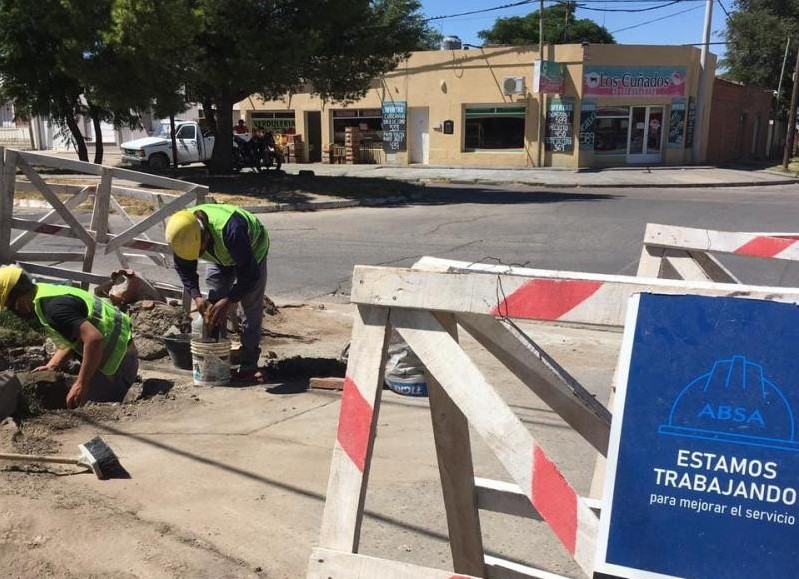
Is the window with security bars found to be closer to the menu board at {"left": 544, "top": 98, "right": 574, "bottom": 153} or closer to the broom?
the menu board at {"left": 544, "top": 98, "right": 574, "bottom": 153}

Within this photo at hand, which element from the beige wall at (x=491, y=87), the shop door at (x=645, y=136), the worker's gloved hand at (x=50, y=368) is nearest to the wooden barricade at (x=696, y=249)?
the worker's gloved hand at (x=50, y=368)

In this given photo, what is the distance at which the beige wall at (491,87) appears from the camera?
99.6 feet

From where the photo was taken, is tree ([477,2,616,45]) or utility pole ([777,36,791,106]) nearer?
utility pole ([777,36,791,106])

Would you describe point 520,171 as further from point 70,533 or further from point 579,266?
point 70,533

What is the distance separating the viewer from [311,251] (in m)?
12.4

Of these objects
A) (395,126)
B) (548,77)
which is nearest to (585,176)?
(548,77)

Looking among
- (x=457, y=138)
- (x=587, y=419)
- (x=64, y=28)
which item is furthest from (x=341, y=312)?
(x=457, y=138)

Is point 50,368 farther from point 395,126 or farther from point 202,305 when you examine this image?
point 395,126

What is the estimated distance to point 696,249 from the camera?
3.48 m

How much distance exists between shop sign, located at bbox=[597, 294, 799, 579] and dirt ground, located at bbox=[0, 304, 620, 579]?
5.03 ft

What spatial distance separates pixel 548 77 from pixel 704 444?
2922cm

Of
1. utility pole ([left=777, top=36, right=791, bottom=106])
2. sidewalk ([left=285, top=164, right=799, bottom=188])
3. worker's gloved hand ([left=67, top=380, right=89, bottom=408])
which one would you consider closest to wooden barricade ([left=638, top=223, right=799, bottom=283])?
worker's gloved hand ([left=67, top=380, right=89, bottom=408])

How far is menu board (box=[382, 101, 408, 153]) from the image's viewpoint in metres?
33.9

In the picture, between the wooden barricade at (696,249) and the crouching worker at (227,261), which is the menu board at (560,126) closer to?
the crouching worker at (227,261)
